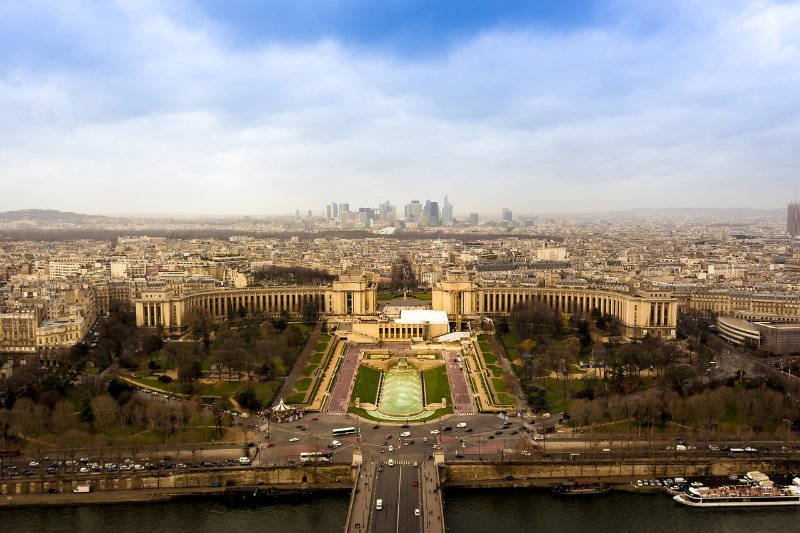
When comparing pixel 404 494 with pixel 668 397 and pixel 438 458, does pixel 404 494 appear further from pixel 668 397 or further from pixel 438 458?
pixel 668 397

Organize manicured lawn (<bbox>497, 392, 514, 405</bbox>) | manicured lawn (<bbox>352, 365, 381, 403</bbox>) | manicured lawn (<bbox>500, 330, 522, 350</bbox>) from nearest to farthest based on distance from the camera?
manicured lawn (<bbox>497, 392, 514, 405</bbox>)
manicured lawn (<bbox>352, 365, 381, 403</bbox>)
manicured lawn (<bbox>500, 330, 522, 350</bbox>)

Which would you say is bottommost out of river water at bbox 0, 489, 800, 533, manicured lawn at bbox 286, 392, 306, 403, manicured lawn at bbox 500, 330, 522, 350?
river water at bbox 0, 489, 800, 533

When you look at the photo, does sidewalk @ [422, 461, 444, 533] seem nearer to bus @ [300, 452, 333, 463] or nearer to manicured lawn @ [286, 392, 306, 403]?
bus @ [300, 452, 333, 463]

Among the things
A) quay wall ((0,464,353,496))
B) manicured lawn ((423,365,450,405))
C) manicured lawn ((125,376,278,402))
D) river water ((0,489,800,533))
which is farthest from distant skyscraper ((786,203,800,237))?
quay wall ((0,464,353,496))

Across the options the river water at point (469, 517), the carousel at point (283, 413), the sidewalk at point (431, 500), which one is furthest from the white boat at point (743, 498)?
the carousel at point (283, 413)

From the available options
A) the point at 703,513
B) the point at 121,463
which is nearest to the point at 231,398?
the point at 121,463

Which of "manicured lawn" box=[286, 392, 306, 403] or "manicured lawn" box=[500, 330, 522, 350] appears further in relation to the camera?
"manicured lawn" box=[500, 330, 522, 350]
